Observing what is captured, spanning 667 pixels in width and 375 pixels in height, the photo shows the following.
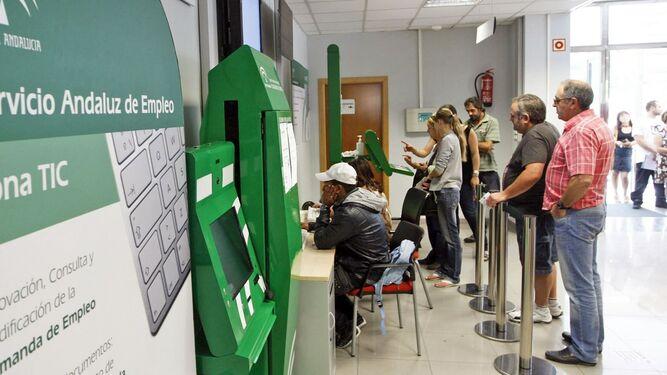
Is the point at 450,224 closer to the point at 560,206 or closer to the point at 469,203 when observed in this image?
the point at 469,203

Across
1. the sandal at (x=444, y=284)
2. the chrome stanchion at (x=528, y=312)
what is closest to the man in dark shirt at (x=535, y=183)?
the chrome stanchion at (x=528, y=312)

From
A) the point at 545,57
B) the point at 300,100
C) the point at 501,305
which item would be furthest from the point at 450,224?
the point at 545,57

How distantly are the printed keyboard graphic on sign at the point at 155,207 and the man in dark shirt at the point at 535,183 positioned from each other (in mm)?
2349

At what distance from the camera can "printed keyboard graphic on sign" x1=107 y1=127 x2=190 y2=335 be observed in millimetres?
911

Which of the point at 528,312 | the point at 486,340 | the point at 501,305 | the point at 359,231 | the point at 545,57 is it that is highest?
the point at 545,57

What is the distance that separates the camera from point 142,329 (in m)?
0.94

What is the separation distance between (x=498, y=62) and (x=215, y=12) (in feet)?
17.7

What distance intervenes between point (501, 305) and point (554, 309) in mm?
536

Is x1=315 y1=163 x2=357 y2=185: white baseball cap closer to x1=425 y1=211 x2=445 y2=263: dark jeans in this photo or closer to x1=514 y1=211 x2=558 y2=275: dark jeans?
x1=514 y1=211 x2=558 y2=275: dark jeans

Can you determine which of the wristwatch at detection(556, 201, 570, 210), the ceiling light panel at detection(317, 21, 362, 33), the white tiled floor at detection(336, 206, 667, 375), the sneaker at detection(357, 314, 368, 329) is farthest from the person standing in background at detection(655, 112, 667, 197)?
the sneaker at detection(357, 314, 368, 329)

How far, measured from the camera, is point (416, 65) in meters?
7.11

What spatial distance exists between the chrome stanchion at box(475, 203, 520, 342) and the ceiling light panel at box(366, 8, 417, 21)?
3.32 m

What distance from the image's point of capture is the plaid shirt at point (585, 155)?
2.59 metres

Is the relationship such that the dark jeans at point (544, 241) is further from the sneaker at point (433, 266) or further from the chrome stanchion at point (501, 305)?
the sneaker at point (433, 266)
